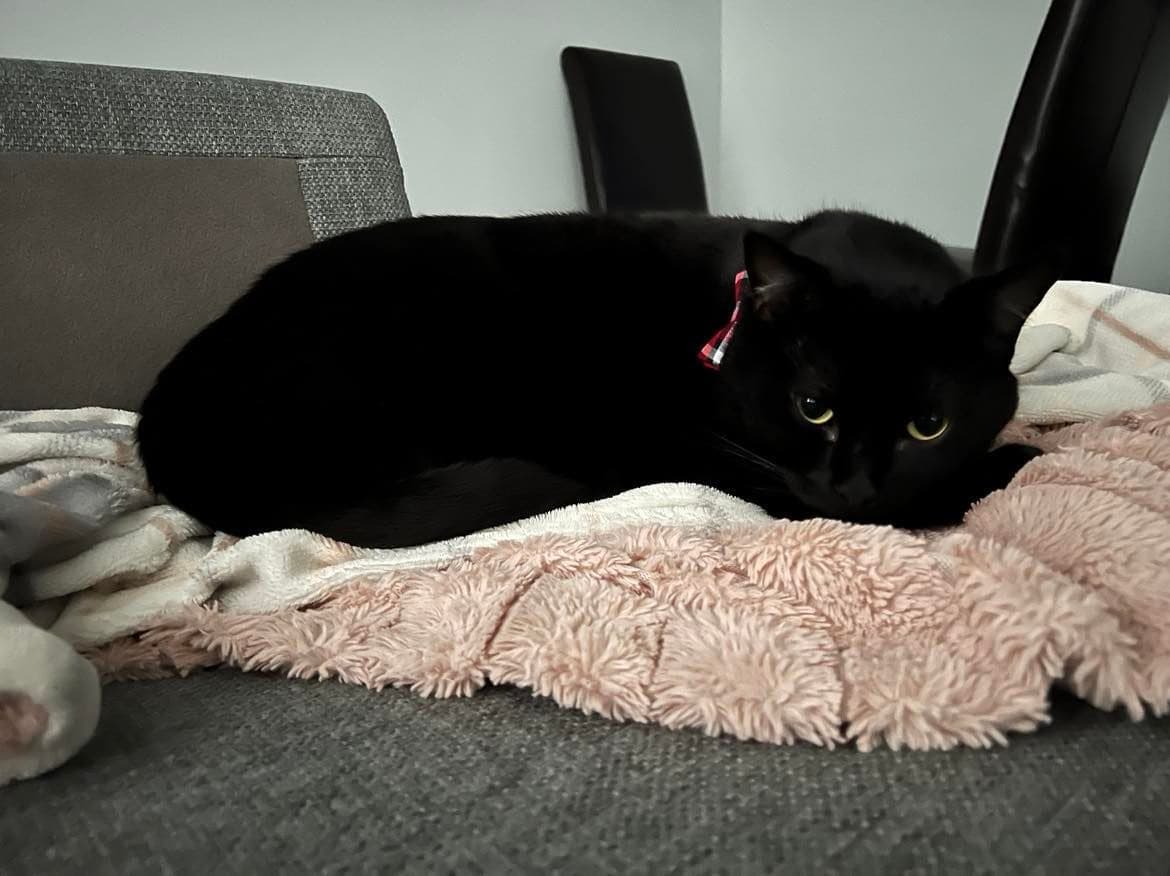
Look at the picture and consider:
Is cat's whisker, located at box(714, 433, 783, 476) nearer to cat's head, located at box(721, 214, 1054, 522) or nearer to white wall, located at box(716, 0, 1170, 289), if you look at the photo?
cat's head, located at box(721, 214, 1054, 522)

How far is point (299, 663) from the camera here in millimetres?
651

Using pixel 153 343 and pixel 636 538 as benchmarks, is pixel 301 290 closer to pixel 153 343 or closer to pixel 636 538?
pixel 153 343

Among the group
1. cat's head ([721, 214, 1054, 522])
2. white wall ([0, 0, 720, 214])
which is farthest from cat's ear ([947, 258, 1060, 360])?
white wall ([0, 0, 720, 214])

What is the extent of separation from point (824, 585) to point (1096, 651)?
17 centimetres

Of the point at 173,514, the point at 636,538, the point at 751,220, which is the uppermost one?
the point at 751,220

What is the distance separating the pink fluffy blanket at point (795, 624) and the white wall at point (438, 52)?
1.46 m

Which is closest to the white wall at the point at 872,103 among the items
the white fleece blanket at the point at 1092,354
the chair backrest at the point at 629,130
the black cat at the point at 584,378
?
the chair backrest at the point at 629,130

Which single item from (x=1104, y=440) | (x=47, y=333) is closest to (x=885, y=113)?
(x=1104, y=440)

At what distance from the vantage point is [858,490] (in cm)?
86

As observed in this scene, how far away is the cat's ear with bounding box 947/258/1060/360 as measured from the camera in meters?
0.82

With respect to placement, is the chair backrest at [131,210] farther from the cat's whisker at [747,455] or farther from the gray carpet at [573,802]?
the gray carpet at [573,802]

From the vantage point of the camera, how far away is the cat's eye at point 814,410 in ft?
2.92

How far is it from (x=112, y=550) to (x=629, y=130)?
215cm

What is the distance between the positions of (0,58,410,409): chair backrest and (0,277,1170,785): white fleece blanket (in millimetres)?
113
